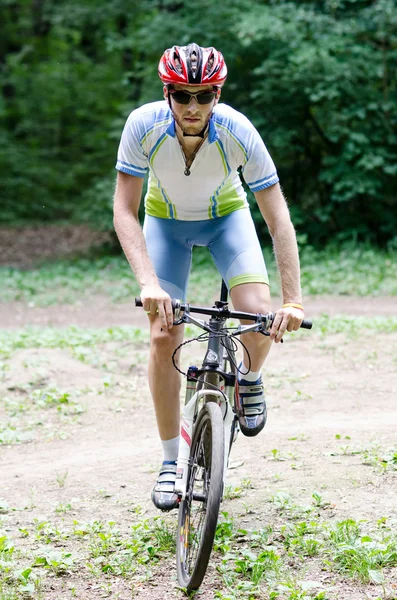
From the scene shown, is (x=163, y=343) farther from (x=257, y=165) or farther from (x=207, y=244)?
(x=257, y=165)

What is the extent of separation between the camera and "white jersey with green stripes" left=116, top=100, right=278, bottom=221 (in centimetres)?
361

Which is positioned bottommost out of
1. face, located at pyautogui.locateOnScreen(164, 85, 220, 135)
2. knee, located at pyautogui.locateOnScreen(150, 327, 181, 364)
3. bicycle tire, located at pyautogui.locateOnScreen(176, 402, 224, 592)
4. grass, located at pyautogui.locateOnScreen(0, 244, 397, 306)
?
grass, located at pyautogui.locateOnScreen(0, 244, 397, 306)

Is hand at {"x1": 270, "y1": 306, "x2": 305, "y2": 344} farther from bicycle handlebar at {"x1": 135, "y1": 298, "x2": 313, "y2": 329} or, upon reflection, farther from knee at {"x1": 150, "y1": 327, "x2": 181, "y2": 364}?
knee at {"x1": 150, "y1": 327, "x2": 181, "y2": 364}

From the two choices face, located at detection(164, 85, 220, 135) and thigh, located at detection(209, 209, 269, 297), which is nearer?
face, located at detection(164, 85, 220, 135)

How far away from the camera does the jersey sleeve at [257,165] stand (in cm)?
362

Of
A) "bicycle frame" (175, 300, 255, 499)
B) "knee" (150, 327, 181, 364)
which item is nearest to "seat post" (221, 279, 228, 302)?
"bicycle frame" (175, 300, 255, 499)

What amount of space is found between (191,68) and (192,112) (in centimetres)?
19

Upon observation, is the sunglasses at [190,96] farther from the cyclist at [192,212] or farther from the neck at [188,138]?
the neck at [188,138]

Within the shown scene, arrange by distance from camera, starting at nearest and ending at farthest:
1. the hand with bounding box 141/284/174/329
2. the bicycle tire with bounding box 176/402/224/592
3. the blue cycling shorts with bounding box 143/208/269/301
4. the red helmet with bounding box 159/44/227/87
A: the bicycle tire with bounding box 176/402/224/592 < the hand with bounding box 141/284/174/329 < the red helmet with bounding box 159/44/227/87 < the blue cycling shorts with bounding box 143/208/269/301

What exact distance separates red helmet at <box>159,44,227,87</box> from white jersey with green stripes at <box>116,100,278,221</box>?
0.66ft

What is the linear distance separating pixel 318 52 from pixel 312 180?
9.41 ft

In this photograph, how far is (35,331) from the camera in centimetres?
900

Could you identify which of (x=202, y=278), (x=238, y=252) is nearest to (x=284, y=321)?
(x=238, y=252)

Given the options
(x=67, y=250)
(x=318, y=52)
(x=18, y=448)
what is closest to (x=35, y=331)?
(x=18, y=448)
